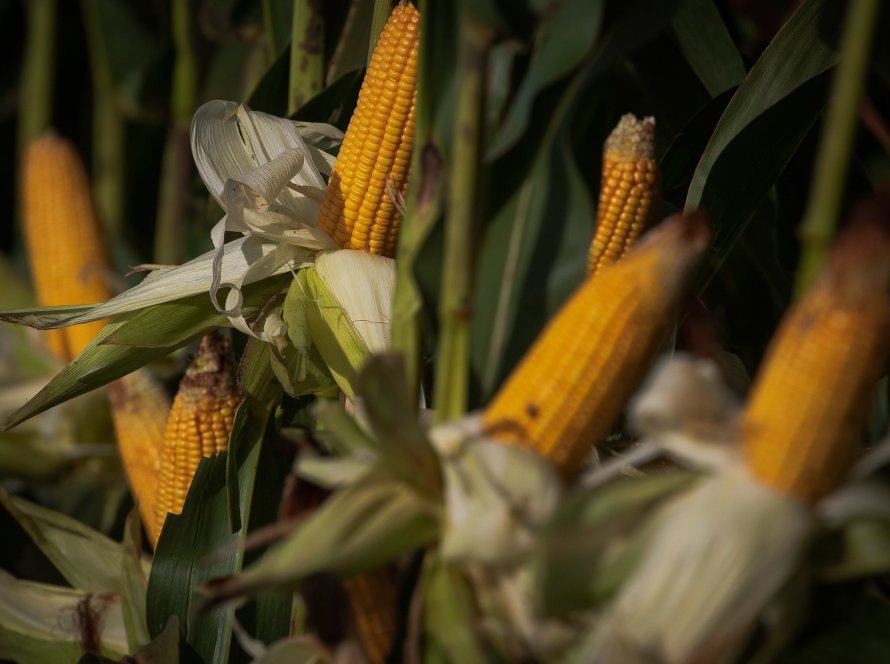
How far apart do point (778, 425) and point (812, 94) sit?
0.33 m

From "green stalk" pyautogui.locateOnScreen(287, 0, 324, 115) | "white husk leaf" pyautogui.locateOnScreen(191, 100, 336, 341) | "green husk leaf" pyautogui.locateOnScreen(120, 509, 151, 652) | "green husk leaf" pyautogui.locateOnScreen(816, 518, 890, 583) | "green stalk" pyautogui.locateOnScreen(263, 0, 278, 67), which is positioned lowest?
"green husk leaf" pyautogui.locateOnScreen(816, 518, 890, 583)

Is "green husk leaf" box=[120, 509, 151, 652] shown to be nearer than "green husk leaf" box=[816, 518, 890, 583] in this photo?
No

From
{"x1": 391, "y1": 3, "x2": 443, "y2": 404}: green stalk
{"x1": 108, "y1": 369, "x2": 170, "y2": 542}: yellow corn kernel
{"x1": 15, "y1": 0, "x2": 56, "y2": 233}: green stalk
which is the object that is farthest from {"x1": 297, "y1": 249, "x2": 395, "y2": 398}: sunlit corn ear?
{"x1": 15, "y1": 0, "x2": 56, "y2": 233}: green stalk

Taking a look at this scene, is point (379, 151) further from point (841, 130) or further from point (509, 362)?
point (841, 130)

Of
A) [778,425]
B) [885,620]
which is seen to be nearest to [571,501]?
[778,425]

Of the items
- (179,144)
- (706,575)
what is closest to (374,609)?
(706,575)

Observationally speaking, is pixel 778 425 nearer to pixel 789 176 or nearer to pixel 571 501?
pixel 571 501

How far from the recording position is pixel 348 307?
58 cm

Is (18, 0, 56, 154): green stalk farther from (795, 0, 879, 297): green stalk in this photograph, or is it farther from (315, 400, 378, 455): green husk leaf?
(795, 0, 879, 297): green stalk

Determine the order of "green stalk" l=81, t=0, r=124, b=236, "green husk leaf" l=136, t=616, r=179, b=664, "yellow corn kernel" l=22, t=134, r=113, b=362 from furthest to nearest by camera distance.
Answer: "green stalk" l=81, t=0, r=124, b=236
"yellow corn kernel" l=22, t=134, r=113, b=362
"green husk leaf" l=136, t=616, r=179, b=664

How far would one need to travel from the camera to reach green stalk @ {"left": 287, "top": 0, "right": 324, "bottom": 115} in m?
0.74

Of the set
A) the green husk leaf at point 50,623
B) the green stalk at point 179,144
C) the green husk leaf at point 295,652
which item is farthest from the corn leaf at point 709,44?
the green stalk at point 179,144

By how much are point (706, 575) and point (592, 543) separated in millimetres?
44

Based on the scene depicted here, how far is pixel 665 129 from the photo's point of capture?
31.2 inches
